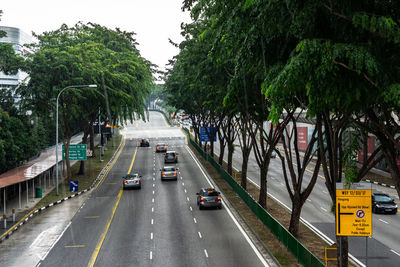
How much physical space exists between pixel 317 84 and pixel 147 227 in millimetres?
18230

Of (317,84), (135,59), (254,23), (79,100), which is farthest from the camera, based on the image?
(135,59)

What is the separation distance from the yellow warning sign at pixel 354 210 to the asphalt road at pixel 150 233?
550 cm

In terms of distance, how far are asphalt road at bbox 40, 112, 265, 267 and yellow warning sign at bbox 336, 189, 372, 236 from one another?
5499mm

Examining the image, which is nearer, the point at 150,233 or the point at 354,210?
the point at 354,210

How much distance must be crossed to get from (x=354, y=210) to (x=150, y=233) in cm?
1300

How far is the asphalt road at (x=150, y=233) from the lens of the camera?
1964cm

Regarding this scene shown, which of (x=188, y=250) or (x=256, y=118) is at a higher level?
(x=256, y=118)

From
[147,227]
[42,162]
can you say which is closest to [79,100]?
[42,162]

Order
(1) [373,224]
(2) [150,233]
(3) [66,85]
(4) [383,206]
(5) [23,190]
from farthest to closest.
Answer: (5) [23,190] → (3) [66,85] → (4) [383,206] → (1) [373,224] → (2) [150,233]

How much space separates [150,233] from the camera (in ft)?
80.3

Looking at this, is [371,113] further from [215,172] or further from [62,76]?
[215,172]

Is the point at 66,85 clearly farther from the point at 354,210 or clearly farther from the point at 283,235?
the point at 354,210

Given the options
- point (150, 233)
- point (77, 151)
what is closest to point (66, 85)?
point (77, 151)

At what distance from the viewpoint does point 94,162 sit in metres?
58.2
